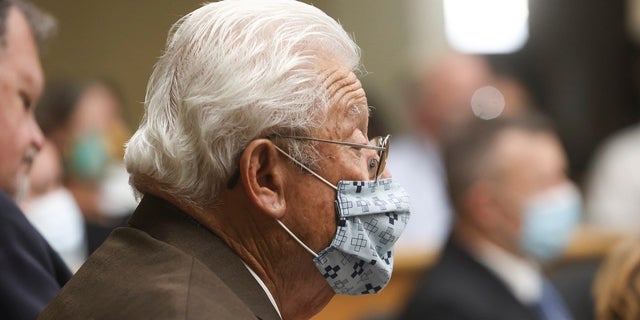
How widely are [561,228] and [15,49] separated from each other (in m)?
2.55

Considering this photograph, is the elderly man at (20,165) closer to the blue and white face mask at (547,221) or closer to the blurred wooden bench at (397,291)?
the blue and white face mask at (547,221)

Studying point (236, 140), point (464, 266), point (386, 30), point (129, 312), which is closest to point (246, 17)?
point (236, 140)

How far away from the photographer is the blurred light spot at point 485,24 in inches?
339

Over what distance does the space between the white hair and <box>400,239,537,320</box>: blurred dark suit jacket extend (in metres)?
1.92

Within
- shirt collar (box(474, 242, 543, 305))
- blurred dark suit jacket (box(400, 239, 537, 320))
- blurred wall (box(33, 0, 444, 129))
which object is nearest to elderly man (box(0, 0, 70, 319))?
blurred dark suit jacket (box(400, 239, 537, 320))

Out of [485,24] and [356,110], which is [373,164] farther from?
[485,24]

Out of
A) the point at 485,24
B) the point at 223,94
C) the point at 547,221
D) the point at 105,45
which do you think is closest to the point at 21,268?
the point at 223,94

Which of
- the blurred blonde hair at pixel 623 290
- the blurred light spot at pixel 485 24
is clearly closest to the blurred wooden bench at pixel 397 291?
the blurred blonde hair at pixel 623 290

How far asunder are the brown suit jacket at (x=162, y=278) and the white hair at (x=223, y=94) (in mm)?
59

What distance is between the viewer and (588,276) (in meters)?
4.22

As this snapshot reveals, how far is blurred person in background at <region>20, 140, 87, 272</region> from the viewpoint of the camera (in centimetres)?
399

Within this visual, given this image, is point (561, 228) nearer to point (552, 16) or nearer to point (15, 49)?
point (15, 49)

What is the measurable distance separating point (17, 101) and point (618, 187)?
4.62 meters

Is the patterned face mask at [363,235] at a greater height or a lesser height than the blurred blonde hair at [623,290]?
greater
